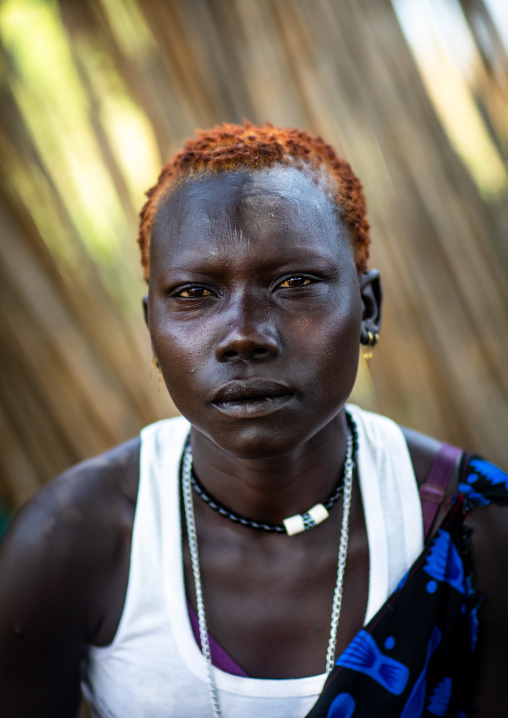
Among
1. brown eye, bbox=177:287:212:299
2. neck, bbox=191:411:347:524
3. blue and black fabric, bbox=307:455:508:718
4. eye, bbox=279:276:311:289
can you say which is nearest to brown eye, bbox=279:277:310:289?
eye, bbox=279:276:311:289

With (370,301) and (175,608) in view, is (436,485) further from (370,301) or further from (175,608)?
(175,608)

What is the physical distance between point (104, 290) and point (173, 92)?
86cm

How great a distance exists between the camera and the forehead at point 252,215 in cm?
116

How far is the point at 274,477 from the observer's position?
1374 millimetres

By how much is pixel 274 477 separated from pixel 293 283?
449 mm

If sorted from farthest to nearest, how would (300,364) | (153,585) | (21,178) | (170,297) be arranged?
(21,178) < (153,585) < (170,297) < (300,364)

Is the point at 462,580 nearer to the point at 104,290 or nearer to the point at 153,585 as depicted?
the point at 153,585

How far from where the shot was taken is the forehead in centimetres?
116

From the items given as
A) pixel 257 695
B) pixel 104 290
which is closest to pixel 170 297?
pixel 257 695

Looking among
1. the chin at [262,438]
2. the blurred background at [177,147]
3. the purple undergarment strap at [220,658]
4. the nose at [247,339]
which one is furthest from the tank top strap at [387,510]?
the blurred background at [177,147]

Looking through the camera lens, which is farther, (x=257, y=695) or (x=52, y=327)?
(x=52, y=327)

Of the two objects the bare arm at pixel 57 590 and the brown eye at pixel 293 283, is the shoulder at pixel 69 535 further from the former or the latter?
the brown eye at pixel 293 283

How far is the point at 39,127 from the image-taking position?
2.52m

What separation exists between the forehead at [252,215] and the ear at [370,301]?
159mm
